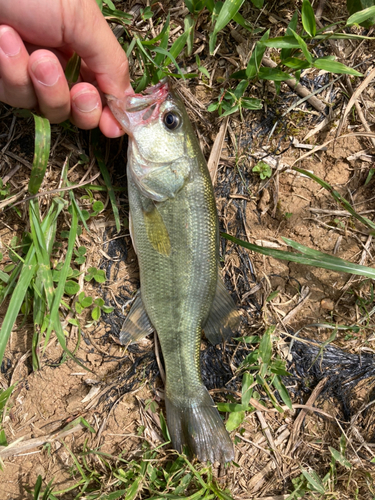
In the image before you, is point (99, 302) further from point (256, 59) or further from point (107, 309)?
point (256, 59)

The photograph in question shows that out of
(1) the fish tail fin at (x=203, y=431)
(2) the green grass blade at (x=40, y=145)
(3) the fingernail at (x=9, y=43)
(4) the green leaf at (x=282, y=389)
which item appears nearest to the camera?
(3) the fingernail at (x=9, y=43)

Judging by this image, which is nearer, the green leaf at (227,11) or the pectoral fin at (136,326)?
the green leaf at (227,11)

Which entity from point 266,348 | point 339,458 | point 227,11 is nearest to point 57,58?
point 227,11

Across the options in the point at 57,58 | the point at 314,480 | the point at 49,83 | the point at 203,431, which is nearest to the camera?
the point at 49,83

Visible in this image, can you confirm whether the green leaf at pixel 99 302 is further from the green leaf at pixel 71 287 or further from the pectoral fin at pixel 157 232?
the pectoral fin at pixel 157 232

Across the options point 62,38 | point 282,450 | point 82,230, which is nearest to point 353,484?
point 282,450

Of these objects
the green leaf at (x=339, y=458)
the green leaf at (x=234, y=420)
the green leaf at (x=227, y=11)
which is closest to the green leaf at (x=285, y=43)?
the green leaf at (x=227, y=11)
